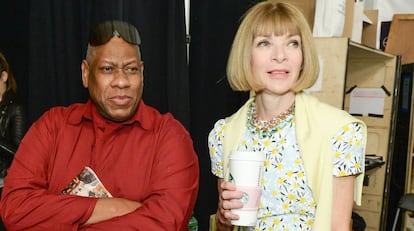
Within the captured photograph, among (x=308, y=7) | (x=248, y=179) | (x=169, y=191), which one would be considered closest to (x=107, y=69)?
(x=169, y=191)

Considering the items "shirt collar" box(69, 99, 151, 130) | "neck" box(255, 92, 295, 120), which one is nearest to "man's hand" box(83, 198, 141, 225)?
"shirt collar" box(69, 99, 151, 130)

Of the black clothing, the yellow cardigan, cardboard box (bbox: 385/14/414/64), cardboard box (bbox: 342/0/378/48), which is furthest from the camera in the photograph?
cardboard box (bbox: 385/14/414/64)

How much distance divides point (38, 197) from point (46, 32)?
0.77 meters

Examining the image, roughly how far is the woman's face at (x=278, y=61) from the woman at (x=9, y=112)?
3.59 ft

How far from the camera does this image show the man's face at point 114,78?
1.55m

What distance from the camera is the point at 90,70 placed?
5.19ft

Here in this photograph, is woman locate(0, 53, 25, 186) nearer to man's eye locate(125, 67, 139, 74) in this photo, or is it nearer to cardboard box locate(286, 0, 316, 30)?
man's eye locate(125, 67, 139, 74)

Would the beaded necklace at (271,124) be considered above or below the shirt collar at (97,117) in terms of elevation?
above

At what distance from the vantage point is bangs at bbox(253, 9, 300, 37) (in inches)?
50.5

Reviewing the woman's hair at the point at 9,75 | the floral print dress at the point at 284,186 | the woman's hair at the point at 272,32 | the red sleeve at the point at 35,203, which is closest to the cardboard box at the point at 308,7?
the woman's hair at the point at 272,32

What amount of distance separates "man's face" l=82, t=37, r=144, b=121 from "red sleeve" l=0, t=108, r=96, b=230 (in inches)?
11.6

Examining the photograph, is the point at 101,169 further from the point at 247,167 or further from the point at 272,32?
the point at 272,32

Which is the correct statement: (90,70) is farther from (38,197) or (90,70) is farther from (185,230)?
(185,230)

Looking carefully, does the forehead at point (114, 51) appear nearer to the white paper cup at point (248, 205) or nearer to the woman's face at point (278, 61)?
the woman's face at point (278, 61)
